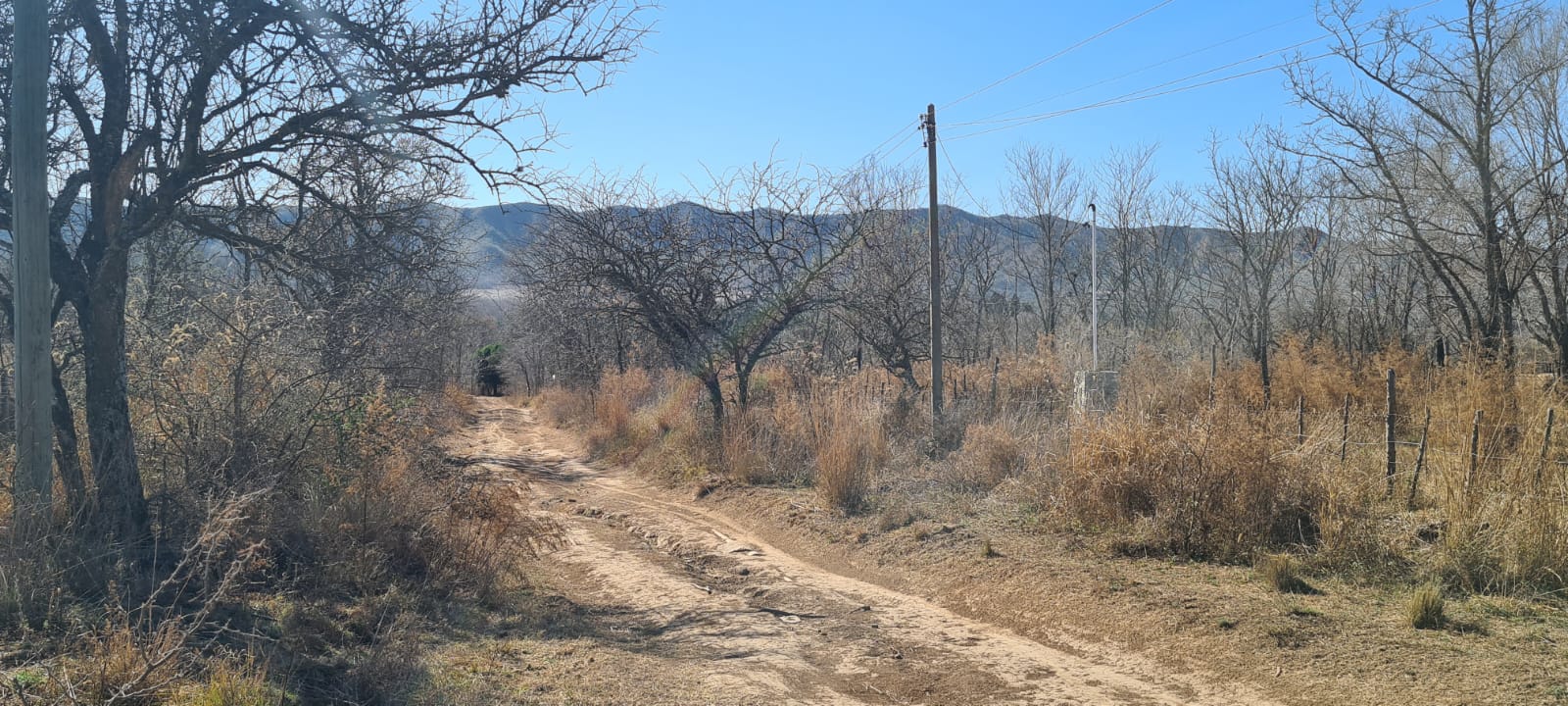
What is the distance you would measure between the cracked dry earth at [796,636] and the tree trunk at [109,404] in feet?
11.0

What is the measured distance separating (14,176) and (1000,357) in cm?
2068

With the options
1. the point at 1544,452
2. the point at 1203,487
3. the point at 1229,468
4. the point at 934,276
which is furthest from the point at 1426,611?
the point at 934,276

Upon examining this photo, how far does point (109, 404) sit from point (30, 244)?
48.7 inches

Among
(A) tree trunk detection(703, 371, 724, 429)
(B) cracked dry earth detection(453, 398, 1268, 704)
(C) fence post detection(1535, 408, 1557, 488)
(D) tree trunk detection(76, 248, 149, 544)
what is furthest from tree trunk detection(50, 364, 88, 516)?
(A) tree trunk detection(703, 371, 724, 429)

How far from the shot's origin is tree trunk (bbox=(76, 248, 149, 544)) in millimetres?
6676

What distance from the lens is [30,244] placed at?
20.0 ft

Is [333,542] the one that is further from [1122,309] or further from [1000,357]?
[1122,309]

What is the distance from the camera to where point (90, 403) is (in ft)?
22.1

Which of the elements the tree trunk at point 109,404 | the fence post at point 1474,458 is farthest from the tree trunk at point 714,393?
the fence post at point 1474,458

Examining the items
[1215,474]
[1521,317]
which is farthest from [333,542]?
[1521,317]

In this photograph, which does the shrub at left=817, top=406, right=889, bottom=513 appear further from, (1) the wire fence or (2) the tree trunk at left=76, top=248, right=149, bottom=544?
(2) the tree trunk at left=76, top=248, right=149, bottom=544

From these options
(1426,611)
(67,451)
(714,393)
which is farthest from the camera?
(714,393)

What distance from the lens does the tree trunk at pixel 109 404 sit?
6.68 metres

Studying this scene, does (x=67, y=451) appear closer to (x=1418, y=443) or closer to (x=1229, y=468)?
(x=1229, y=468)
